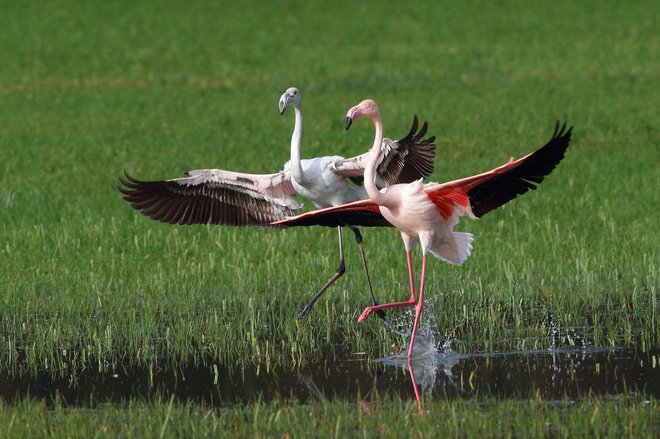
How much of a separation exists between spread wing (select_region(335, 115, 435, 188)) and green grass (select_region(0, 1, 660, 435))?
2.67ft

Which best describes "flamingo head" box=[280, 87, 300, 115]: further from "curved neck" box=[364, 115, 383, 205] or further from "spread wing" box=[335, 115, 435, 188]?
"curved neck" box=[364, 115, 383, 205]

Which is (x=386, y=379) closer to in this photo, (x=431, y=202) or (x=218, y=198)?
(x=431, y=202)

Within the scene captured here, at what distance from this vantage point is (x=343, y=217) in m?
9.44

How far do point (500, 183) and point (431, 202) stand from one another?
479mm

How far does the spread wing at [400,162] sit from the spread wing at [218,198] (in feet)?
1.76

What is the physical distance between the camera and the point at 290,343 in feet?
28.9

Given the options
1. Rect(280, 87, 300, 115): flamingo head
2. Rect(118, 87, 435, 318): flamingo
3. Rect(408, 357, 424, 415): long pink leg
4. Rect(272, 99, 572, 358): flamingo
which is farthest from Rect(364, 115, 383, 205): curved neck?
Rect(280, 87, 300, 115): flamingo head

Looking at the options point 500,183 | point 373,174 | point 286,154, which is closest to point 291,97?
point 373,174

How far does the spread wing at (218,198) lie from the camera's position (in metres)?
10.4

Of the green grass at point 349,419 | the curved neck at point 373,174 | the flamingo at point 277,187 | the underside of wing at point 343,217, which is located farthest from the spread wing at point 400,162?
the green grass at point 349,419

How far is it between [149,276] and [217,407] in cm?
382

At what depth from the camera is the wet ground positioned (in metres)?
7.55

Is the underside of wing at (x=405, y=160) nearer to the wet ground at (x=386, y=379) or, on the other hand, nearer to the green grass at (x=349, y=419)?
the wet ground at (x=386, y=379)

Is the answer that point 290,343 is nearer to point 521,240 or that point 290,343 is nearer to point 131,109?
point 521,240
